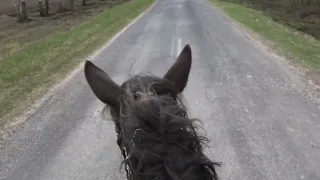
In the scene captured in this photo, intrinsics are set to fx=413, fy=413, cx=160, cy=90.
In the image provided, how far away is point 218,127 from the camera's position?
725 cm

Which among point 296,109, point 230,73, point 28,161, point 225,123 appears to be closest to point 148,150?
point 28,161

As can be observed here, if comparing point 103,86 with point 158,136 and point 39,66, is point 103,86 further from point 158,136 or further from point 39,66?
point 39,66

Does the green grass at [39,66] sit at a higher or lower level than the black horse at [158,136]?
lower

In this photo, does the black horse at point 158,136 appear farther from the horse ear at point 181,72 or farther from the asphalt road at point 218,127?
the asphalt road at point 218,127

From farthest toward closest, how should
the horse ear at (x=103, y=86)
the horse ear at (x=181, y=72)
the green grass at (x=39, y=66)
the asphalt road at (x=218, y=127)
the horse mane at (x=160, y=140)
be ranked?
the green grass at (x=39, y=66) → the asphalt road at (x=218, y=127) → the horse ear at (x=181, y=72) → the horse ear at (x=103, y=86) → the horse mane at (x=160, y=140)

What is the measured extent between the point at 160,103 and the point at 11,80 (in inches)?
410

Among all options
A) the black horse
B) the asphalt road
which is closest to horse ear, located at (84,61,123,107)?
the black horse

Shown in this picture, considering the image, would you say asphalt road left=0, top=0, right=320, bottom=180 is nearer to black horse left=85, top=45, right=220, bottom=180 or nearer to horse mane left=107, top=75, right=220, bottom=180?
black horse left=85, top=45, right=220, bottom=180

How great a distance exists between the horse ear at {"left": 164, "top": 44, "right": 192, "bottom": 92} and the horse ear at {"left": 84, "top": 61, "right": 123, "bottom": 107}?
422mm

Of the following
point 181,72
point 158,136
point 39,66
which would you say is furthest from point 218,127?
point 39,66

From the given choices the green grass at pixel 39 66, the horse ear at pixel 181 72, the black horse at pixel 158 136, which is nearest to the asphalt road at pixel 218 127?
the green grass at pixel 39 66

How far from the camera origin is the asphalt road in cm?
598

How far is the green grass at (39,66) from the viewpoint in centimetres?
951

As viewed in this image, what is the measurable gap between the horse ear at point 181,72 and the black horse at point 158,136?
0.35 metres
